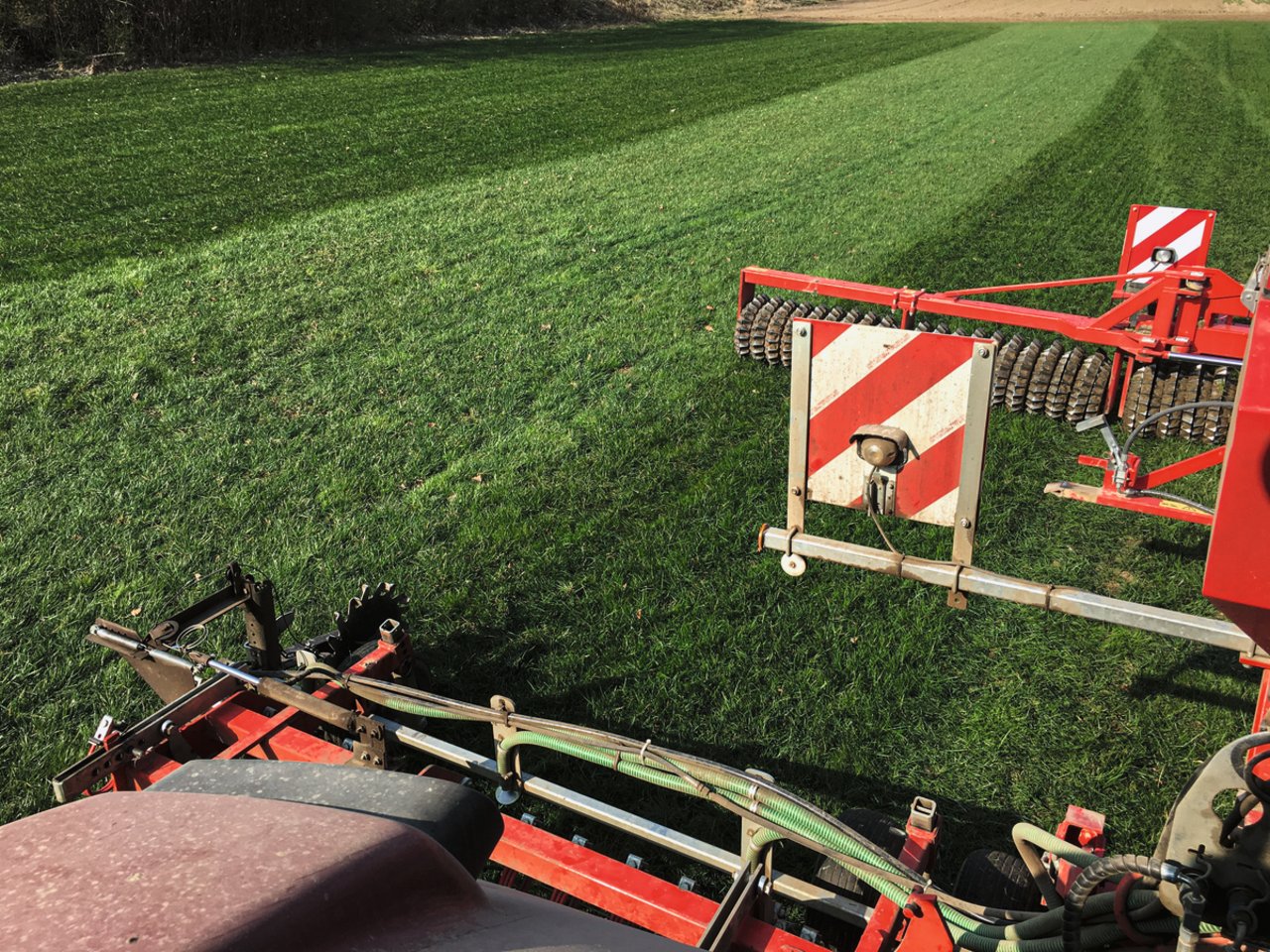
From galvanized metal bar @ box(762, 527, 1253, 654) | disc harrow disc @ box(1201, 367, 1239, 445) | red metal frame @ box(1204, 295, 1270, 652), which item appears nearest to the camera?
red metal frame @ box(1204, 295, 1270, 652)

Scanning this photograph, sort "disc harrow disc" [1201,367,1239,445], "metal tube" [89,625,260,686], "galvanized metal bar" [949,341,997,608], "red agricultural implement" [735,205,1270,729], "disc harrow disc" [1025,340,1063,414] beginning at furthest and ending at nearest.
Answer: "disc harrow disc" [1025,340,1063,414] → "disc harrow disc" [1201,367,1239,445] → "metal tube" [89,625,260,686] → "galvanized metal bar" [949,341,997,608] → "red agricultural implement" [735,205,1270,729]

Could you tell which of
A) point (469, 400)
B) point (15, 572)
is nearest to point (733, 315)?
point (469, 400)

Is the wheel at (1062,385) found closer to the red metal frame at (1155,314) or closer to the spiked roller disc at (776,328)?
the red metal frame at (1155,314)

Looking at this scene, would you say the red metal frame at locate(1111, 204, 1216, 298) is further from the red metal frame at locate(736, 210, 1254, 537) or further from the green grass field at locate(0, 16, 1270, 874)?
the green grass field at locate(0, 16, 1270, 874)

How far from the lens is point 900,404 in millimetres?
2900

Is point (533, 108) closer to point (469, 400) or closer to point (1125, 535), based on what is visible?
point (469, 400)

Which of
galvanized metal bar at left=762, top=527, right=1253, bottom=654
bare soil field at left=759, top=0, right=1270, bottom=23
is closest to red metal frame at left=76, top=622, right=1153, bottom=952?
galvanized metal bar at left=762, top=527, right=1253, bottom=654

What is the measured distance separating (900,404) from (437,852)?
197cm

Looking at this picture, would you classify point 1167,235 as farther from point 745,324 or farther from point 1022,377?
point 745,324

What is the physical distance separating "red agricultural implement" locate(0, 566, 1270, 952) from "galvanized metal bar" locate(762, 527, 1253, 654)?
0.38m

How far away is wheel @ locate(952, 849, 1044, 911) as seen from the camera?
2.77 m

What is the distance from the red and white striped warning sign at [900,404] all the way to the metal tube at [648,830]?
108 cm

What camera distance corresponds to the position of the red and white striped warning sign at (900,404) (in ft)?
9.14

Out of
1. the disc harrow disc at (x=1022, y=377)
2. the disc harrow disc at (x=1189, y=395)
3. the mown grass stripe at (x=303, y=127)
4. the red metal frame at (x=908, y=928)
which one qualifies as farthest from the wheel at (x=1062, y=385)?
the mown grass stripe at (x=303, y=127)
